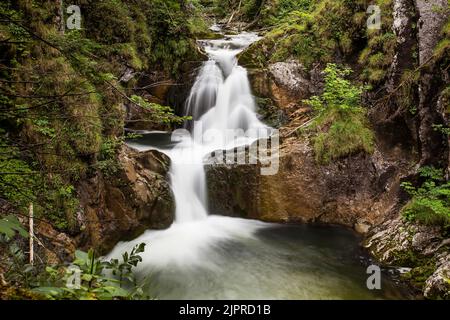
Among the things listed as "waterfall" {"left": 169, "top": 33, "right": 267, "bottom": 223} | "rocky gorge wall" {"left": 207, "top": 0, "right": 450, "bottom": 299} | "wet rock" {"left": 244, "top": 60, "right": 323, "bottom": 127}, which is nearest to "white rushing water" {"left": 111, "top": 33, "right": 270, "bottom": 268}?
"waterfall" {"left": 169, "top": 33, "right": 267, "bottom": 223}

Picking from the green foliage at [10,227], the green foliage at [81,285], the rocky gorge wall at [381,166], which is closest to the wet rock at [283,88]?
the rocky gorge wall at [381,166]

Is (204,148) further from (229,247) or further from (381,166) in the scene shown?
(381,166)

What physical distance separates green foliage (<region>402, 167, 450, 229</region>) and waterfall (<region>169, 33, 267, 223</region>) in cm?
444

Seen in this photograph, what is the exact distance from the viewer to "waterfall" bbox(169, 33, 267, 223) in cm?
819

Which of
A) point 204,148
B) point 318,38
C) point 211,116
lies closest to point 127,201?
point 204,148

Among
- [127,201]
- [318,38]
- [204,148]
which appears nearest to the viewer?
[127,201]

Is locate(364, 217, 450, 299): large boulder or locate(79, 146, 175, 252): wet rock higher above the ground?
locate(79, 146, 175, 252): wet rock

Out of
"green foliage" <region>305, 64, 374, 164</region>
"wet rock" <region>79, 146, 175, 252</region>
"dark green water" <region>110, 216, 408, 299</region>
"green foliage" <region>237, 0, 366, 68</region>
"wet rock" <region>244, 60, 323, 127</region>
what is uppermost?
"green foliage" <region>237, 0, 366, 68</region>

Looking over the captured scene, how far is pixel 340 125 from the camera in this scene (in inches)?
316

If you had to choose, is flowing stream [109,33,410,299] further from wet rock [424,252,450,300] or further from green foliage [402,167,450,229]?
green foliage [402,167,450,229]

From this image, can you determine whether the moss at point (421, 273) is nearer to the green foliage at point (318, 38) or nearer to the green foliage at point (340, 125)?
the green foliage at point (340, 125)

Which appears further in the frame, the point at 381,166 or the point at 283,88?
the point at 283,88

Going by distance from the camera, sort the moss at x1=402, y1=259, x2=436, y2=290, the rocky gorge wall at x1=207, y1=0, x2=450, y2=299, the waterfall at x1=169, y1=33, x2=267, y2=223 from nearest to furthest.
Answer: the moss at x1=402, y1=259, x2=436, y2=290
the rocky gorge wall at x1=207, y1=0, x2=450, y2=299
the waterfall at x1=169, y1=33, x2=267, y2=223

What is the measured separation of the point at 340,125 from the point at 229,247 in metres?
4.04
